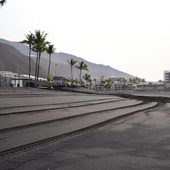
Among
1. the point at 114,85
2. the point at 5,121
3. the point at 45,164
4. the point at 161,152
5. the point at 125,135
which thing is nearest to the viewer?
the point at 45,164

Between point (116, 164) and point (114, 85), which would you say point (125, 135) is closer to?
point (116, 164)

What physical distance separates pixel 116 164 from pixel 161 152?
51.5 inches

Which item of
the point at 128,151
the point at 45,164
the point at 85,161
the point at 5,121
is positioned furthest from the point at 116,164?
the point at 5,121

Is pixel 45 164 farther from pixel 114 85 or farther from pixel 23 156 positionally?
pixel 114 85

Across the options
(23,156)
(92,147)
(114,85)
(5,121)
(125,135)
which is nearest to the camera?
(23,156)

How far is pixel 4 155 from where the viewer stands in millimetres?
3916

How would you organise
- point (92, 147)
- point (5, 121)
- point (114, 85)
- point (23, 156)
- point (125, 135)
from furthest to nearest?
point (114, 85) → point (5, 121) → point (125, 135) → point (92, 147) → point (23, 156)

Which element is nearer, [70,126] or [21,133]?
[21,133]

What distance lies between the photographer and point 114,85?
178m

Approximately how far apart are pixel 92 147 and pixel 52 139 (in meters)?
1.14

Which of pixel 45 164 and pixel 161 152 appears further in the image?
pixel 161 152

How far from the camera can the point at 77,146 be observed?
470 centimetres

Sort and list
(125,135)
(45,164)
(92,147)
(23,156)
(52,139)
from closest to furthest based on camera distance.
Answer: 1. (45,164)
2. (23,156)
3. (92,147)
4. (52,139)
5. (125,135)

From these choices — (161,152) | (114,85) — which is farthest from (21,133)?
(114,85)
